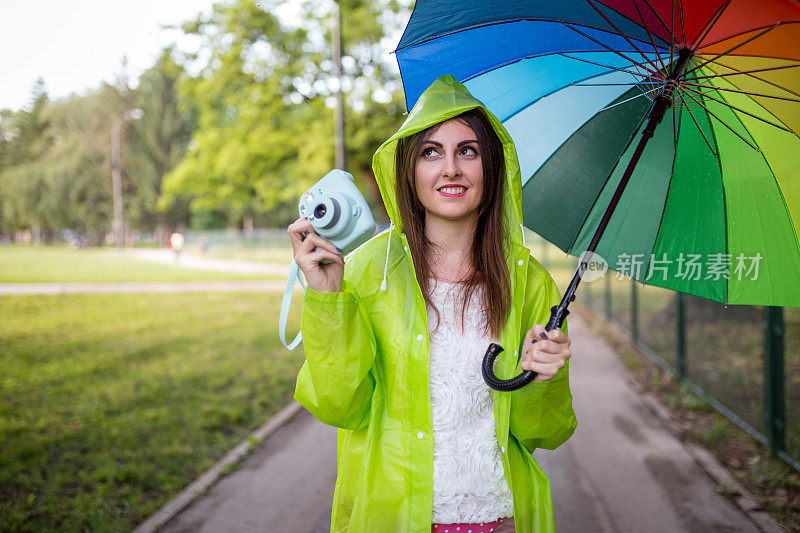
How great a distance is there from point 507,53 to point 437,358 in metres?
1.28

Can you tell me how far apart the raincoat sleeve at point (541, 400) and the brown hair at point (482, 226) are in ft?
0.33

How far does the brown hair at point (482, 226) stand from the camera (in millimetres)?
1724

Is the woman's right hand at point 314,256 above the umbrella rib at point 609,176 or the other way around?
the other way around

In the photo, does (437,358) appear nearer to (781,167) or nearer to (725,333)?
(781,167)

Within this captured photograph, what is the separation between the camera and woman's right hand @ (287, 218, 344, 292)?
1453 mm

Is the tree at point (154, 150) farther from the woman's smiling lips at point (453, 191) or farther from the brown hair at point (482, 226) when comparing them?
the woman's smiling lips at point (453, 191)

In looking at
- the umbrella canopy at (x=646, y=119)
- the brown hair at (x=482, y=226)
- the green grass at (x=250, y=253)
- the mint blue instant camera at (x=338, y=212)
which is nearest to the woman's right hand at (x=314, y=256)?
the mint blue instant camera at (x=338, y=212)

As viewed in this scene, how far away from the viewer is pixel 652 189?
88.4 inches

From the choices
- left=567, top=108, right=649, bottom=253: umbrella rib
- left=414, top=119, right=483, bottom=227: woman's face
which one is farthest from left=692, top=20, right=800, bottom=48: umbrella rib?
left=414, top=119, right=483, bottom=227: woman's face

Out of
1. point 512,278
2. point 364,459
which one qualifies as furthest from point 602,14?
point 364,459

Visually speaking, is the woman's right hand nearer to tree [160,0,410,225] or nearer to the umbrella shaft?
the umbrella shaft

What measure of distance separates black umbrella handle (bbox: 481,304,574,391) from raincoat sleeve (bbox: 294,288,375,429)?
1.09 ft

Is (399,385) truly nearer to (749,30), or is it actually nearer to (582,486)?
(749,30)

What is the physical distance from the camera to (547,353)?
59.8 inches
